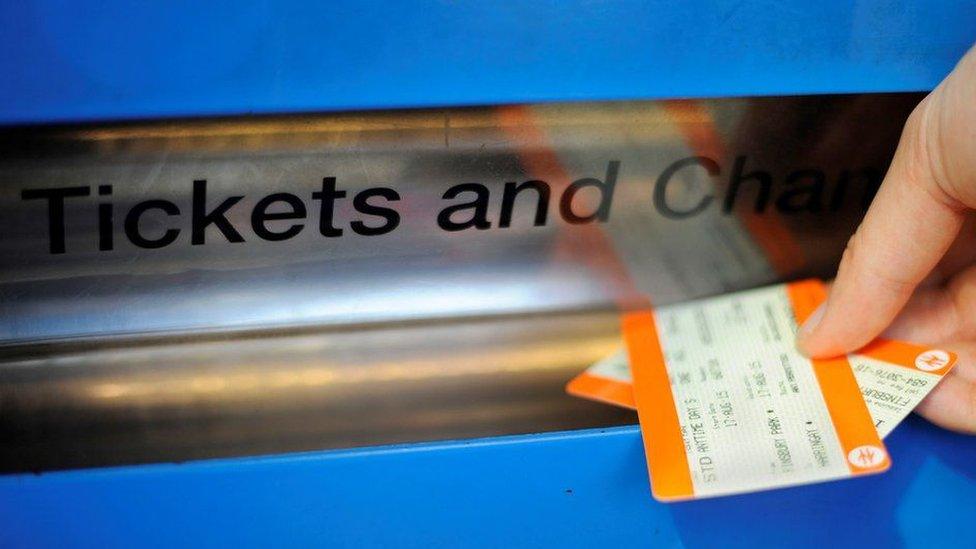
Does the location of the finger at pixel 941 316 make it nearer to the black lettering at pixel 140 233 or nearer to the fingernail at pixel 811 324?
the fingernail at pixel 811 324

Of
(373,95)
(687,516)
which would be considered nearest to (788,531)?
(687,516)

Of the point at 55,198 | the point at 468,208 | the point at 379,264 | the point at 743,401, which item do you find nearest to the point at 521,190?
the point at 468,208

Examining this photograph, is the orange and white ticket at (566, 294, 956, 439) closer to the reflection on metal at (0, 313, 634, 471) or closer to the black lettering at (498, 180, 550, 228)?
the reflection on metal at (0, 313, 634, 471)

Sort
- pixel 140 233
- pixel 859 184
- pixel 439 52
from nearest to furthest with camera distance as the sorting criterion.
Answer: pixel 439 52
pixel 140 233
pixel 859 184

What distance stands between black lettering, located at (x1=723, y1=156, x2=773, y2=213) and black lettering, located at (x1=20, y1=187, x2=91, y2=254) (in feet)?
1.90

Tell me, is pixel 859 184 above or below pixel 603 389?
above

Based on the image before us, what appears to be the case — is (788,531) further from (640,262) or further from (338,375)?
(338,375)

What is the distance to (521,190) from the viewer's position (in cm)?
86

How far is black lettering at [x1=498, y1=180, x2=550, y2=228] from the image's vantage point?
0.85 meters

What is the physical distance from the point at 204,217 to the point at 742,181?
499 mm

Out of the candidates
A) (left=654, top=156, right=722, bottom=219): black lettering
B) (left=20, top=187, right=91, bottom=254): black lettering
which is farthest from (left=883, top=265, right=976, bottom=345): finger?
(left=20, top=187, right=91, bottom=254): black lettering

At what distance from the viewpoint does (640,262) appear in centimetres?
95

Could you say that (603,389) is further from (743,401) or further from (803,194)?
(803,194)

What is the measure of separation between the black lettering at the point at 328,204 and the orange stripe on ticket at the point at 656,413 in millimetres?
312
